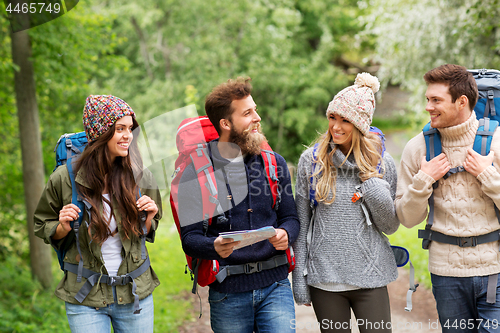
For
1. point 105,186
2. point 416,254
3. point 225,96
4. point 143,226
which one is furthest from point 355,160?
point 416,254

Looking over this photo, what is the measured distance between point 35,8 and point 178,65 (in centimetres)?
1112

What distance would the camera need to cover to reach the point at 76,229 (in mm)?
2600

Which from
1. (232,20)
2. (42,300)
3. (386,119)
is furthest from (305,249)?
(386,119)

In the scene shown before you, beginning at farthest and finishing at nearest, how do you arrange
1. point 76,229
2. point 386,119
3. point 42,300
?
1. point 386,119
2. point 42,300
3. point 76,229

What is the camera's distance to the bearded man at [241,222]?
2715mm

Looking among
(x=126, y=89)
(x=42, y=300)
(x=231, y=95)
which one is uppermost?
(x=126, y=89)

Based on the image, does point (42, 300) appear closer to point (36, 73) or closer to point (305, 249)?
point (36, 73)

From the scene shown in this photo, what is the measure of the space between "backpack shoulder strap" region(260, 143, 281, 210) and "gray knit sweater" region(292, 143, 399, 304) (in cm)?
23

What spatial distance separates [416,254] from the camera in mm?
7430

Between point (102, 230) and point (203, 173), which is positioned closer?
point (102, 230)

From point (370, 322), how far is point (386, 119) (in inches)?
1113

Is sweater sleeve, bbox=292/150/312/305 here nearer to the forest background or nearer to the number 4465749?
the forest background

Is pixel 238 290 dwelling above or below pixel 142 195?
below

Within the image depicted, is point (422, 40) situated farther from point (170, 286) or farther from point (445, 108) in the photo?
point (445, 108)
